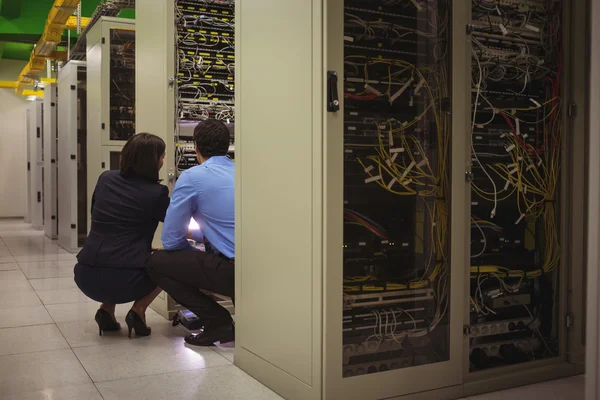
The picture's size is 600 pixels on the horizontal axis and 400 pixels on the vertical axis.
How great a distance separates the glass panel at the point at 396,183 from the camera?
7.56ft

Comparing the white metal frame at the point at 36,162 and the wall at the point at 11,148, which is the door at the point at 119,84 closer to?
the white metal frame at the point at 36,162

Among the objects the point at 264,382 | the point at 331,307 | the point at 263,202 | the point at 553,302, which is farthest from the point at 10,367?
the point at 553,302

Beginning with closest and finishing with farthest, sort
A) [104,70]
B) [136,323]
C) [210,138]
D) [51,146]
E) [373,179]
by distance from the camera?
[373,179] → [210,138] → [136,323] → [104,70] → [51,146]

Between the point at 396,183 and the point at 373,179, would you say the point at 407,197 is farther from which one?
the point at 373,179

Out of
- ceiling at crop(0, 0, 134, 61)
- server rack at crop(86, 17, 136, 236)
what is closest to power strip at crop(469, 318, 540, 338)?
server rack at crop(86, 17, 136, 236)

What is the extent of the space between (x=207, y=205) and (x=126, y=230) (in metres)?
0.53

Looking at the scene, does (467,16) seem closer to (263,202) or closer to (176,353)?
(263,202)

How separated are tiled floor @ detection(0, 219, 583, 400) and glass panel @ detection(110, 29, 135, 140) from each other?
7.33ft

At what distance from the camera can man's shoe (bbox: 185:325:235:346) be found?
3.12 metres

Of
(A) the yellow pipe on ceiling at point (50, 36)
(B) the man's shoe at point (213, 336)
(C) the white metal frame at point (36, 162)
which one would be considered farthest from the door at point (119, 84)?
(C) the white metal frame at point (36, 162)

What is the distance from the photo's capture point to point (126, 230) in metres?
3.26

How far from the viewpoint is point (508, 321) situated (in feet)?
8.78

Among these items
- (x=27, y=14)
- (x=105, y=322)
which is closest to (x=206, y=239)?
(x=105, y=322)

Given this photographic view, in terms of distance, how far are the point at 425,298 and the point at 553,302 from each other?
736mm
